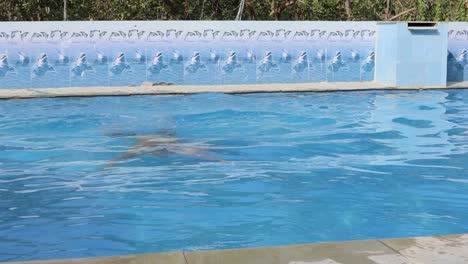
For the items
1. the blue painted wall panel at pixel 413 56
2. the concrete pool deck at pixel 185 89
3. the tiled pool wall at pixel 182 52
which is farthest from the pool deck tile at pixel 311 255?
the blue painted wall panel at pixel 413 56

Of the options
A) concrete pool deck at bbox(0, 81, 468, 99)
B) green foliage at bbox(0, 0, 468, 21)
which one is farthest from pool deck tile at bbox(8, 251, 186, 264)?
green foliage at bbox(0, 0, 468, 21)

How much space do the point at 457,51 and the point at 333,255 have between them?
1541cm

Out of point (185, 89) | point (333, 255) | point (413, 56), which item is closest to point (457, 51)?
point (413, 56)

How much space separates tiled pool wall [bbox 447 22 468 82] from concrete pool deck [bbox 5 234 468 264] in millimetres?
14755

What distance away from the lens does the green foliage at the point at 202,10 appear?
2022cm

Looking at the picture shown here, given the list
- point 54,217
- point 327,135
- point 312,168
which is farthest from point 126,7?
point 54,217

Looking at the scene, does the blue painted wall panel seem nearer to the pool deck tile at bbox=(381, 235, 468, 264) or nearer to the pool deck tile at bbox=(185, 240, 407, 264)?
the pool deck tile at bbox=(381, 235, 468, 264)

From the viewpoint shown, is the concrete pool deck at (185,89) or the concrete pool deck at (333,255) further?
the concrete pool deck at (185,89)

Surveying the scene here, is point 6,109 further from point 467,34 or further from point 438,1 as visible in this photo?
point 438,1

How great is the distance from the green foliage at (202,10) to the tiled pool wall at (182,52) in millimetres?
4028

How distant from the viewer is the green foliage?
66.3 ft

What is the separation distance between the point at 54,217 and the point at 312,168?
3315 mm

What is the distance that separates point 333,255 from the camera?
343cm

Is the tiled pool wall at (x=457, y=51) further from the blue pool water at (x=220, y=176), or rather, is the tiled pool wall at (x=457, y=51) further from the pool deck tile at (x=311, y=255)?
the pool deck tile at (x=311, y=255)
